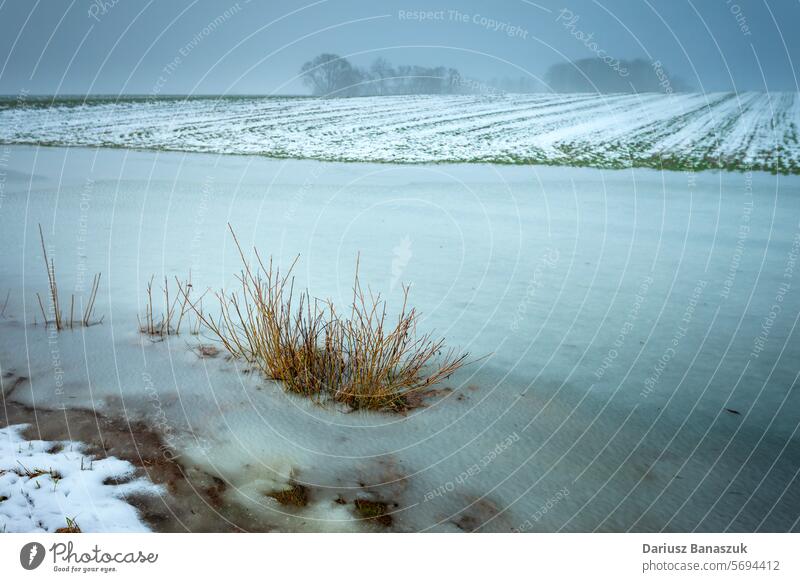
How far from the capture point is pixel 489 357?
306 cm

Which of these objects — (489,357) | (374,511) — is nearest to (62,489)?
(374,511)

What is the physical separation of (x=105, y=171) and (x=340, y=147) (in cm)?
341

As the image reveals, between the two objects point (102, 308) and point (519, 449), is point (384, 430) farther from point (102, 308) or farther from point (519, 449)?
point (102, 308)

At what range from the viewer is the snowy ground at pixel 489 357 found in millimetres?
2049

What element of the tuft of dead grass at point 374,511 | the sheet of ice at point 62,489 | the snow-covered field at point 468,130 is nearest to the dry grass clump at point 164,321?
the sheet of ice at point 62,489

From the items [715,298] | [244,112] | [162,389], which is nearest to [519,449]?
[162,389]

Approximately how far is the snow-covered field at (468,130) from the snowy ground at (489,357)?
83.4 inches

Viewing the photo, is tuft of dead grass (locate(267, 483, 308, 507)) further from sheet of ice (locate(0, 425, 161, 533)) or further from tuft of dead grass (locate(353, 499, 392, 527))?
sheet of ice (locate(0, 425, 161, 533))

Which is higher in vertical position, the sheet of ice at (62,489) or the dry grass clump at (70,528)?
the sheet of ice at (62,489)
